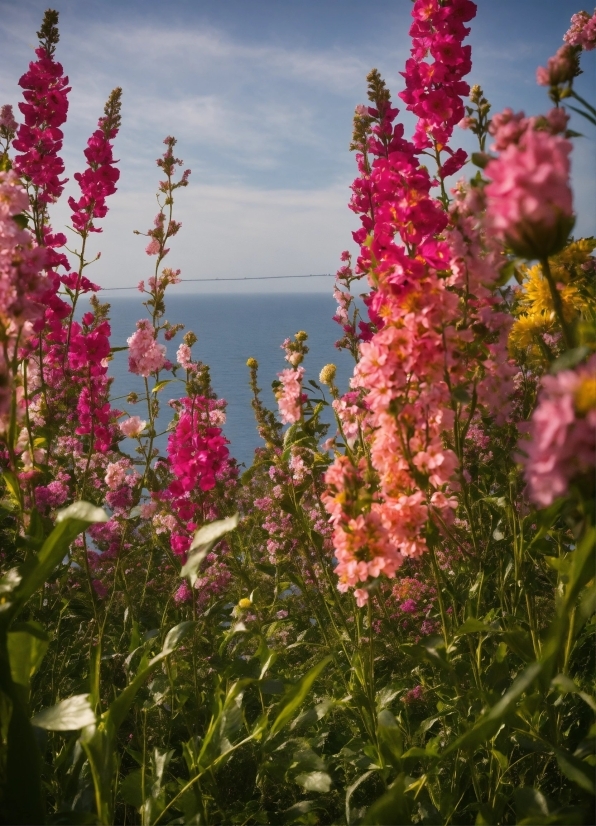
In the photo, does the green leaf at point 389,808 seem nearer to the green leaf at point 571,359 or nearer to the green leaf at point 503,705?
the green leaf at point 503,705

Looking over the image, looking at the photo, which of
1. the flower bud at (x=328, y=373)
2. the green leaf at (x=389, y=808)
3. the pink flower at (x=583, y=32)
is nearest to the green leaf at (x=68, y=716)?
the green leaf at (x=389, y=808)

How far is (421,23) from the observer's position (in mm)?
1430

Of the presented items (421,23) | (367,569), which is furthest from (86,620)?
(421,23)

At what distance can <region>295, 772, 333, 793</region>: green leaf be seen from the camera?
1062 mm

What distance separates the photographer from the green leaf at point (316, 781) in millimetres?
1062

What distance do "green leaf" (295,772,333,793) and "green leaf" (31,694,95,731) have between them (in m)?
0.45

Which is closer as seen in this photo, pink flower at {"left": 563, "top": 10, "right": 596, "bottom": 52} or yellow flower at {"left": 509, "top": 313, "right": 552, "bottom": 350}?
yellow flower at {"left": 509, "top": 313, "right": 552, "bottom": 350}

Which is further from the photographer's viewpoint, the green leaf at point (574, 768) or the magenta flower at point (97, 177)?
the magenta flower at point (97, 177)

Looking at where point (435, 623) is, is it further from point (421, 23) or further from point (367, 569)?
point (421, 23)

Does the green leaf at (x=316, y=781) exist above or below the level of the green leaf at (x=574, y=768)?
below

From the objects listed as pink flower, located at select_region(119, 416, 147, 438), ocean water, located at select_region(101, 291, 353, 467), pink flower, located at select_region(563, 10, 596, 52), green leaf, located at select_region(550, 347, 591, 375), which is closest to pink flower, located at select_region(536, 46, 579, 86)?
green leaf, located at select_region(550, 347, 591, 375)

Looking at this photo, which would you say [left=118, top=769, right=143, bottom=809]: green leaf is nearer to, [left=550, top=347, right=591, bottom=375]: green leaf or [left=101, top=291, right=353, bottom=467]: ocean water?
[left=550, top=347, right=591, bottom=375]: green leaf

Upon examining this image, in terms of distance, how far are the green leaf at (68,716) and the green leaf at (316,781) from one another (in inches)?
17.8

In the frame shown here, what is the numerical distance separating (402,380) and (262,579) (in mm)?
1685
